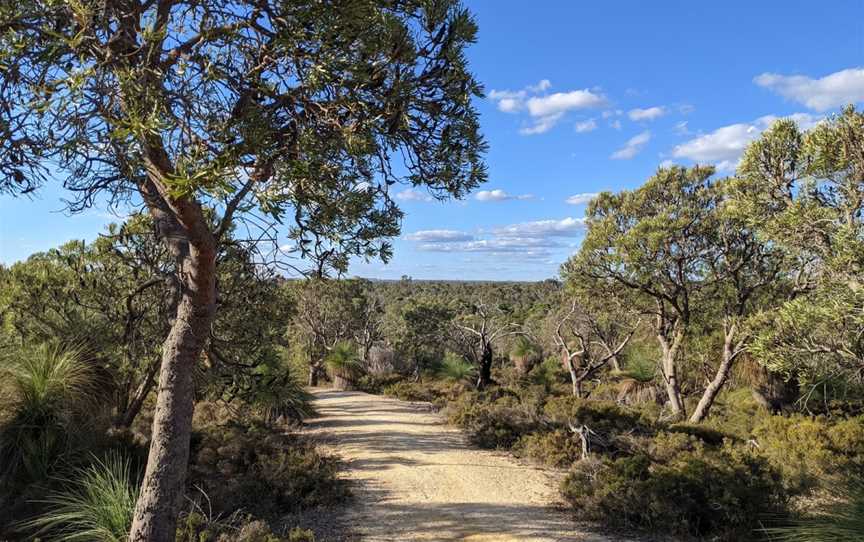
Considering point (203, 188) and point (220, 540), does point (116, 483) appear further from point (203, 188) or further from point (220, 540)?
point (203, 188)

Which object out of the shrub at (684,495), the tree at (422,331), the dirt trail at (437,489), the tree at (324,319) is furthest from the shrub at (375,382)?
the shrub at (684,495)

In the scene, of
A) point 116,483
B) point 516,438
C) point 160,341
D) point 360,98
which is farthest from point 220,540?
point 516,438

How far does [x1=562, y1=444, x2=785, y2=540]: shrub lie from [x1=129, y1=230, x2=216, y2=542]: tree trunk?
519 centimetres

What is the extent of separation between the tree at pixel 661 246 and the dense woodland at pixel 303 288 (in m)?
0.06

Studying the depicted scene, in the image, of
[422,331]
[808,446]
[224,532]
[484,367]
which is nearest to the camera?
[224,532]

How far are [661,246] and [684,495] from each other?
6.63 metres

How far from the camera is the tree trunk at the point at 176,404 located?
3.43 m

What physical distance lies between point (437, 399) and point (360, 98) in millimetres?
14663

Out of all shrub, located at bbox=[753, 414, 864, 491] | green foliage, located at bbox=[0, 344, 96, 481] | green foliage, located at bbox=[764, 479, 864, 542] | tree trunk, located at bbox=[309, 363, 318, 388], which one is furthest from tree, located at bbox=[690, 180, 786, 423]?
tree trunk, located at bbox=[309, 363, 318, 388]

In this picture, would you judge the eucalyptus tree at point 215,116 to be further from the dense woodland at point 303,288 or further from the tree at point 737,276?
the tree at point 737,276

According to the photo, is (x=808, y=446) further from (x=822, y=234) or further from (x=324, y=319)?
(x=324, y=319)

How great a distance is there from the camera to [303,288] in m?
7.01

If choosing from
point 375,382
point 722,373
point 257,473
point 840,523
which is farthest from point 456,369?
point 840,523

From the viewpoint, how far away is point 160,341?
22.4 feet
